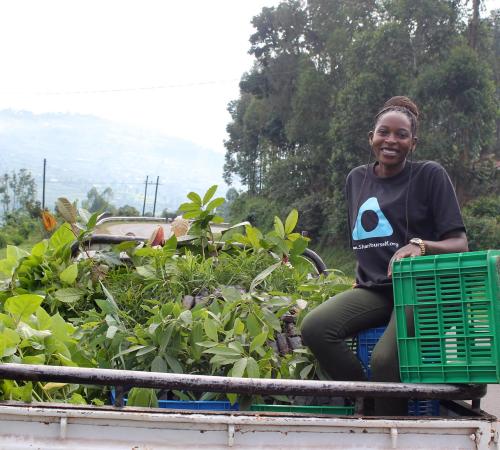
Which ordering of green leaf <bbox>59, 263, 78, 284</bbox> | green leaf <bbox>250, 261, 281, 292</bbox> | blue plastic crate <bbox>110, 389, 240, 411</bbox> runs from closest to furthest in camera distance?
1. blue plastic crate <bbox>110, 389, 240, 411</bbox>
2. green leaf <bbox>250, 261, 281, 292</bbox>
3. green leaf <bbox>59, 263, 78, 284</bbox>

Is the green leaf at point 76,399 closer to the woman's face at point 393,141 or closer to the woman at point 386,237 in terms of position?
the woman at point 386,237

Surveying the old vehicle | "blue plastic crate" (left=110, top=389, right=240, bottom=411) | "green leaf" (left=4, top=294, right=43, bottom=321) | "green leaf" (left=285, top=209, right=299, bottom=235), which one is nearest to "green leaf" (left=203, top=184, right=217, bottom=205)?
"green leaf" (left=285, top=209, right=299, bottom=235)

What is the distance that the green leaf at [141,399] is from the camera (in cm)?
280

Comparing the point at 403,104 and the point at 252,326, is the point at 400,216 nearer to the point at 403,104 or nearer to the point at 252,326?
the point at 403,104

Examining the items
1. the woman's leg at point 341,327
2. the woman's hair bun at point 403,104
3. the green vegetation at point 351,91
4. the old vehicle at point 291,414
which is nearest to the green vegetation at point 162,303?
the woman's leg at point 341,327

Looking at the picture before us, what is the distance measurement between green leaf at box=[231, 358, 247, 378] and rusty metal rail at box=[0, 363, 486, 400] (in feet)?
1.12

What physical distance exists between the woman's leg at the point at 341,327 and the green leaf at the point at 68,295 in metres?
1.35

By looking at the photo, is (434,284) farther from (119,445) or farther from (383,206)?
(119,445)

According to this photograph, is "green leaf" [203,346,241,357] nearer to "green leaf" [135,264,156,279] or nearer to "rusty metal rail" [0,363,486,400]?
"rusty metal rail" [0,363,486,400]

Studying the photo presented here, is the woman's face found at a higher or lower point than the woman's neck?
higher

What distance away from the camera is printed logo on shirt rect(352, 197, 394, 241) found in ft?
10.3

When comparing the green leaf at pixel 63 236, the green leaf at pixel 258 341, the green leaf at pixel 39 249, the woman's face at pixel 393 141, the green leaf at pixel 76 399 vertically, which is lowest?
the green leaf at pixel 76 399

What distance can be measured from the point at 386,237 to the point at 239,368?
0.83 meters

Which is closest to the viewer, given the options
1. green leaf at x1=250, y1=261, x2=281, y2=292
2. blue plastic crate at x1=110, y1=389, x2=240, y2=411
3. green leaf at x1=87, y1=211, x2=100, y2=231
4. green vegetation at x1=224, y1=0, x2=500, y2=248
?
blue plastic crate at x1=110, y1=389, x2=240, y2=411
